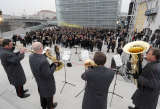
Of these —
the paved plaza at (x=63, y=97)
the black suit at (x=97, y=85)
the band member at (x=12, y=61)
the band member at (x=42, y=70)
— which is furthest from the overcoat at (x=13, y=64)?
the black suit at (x=97, y=85)

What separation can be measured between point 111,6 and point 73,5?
14221 millimetres

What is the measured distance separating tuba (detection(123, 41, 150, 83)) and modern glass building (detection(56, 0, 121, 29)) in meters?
28.1

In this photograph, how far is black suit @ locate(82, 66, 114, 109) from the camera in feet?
4.69

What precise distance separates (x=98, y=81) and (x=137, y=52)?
1461 millimetres

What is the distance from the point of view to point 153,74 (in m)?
1.68

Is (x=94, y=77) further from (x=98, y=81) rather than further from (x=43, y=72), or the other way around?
(x=43, y=72)

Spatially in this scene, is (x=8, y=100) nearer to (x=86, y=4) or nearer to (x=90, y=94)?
(x=90, y=94)

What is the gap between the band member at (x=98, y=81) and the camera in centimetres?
143

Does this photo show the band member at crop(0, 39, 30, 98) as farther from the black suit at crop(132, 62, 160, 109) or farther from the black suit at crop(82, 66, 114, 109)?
the black suit at crop(132, 62, 160, 109)

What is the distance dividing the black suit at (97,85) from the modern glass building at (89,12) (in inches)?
1144

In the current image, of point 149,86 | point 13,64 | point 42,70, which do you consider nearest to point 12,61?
point 13,64

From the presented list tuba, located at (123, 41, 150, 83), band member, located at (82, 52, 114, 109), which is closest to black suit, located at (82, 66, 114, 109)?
band member, located at (82, 52, 114, 109)

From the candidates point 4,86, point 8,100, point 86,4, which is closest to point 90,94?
point 8,100

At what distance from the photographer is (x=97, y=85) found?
1.46 meters
